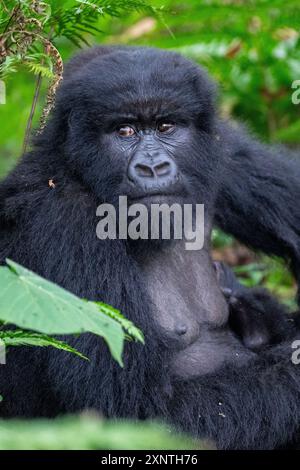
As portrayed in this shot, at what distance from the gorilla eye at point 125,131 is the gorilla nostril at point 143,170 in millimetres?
257

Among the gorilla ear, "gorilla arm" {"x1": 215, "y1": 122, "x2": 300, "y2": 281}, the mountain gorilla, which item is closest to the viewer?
the mountain gorilla

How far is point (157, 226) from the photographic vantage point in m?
4.06

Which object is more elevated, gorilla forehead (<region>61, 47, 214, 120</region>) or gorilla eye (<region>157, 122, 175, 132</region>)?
gorilla forehead (<region>61, 47, 214, 120</region>)

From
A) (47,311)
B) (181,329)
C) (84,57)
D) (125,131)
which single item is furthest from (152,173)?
(47,311)

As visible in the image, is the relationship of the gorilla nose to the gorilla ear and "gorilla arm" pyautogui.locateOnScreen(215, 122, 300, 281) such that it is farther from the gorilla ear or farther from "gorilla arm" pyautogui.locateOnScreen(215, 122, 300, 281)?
"gorilla arm" pyautogui.locateOnScreen(215, 122, 300, 281)

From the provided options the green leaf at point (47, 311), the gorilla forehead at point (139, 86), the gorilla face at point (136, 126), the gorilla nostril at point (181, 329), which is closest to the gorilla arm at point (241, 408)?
the gorilla nostril at point (181, 329)

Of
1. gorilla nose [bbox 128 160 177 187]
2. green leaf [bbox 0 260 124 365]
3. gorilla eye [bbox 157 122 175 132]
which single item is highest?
gorilla eye [bbox 157 122 175 132]

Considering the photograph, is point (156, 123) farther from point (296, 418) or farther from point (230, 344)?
point (296, 418)

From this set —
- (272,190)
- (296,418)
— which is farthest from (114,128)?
(296,418)

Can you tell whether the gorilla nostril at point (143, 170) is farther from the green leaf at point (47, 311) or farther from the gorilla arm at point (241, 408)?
the green leaf at point (47, 311)

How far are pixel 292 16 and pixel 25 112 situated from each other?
261cm

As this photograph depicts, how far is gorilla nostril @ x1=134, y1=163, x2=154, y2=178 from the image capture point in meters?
3.93

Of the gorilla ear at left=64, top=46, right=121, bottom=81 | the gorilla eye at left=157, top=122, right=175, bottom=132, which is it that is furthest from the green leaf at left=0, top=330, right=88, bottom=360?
the gorilla ear at left=64, top=46, right=121, bottom=81

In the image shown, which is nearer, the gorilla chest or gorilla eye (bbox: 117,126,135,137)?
gorilla eye (bbox: 117,126,135,137)
